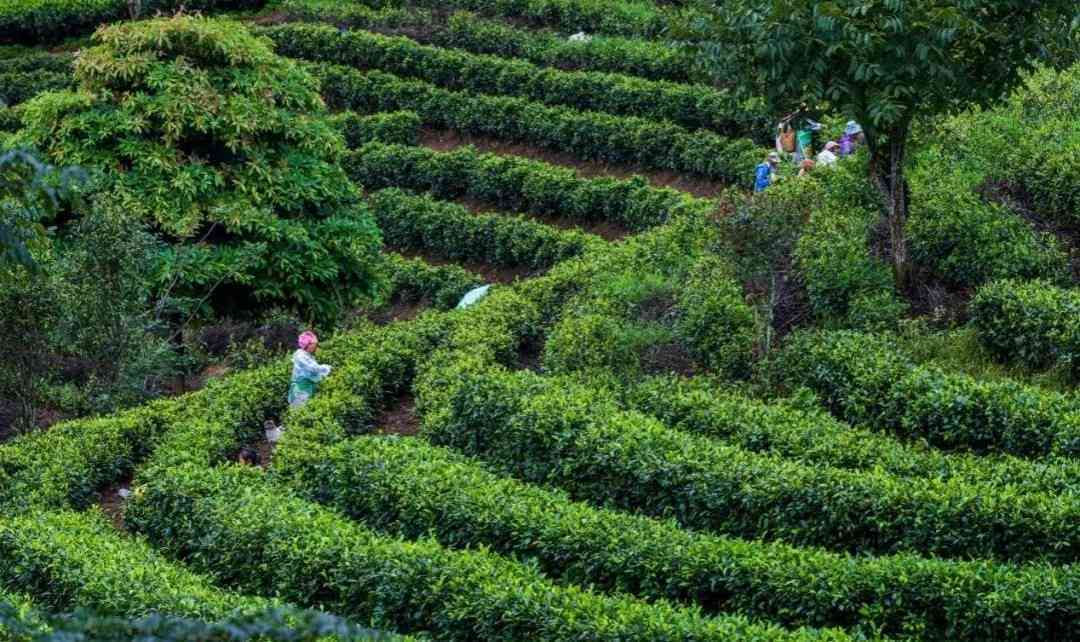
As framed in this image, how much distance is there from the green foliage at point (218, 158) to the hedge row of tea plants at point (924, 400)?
670 centimetres

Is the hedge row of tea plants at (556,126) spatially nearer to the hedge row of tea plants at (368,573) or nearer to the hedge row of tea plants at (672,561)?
the hedge row of tea plants at (672,561)

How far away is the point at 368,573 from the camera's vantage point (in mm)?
12523

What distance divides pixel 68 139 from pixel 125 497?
595 cm

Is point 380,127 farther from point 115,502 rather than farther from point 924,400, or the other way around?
point 924,400

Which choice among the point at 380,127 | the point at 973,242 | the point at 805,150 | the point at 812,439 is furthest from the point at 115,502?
the point at 380,127

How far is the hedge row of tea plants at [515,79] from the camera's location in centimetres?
2669

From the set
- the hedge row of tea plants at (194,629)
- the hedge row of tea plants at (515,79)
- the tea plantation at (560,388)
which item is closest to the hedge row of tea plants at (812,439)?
the tea plantation at (560,388)

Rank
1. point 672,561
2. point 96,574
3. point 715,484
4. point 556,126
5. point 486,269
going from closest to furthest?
point 672,561 < point 96,574 < point 715,484 < point 486,269 < point 556,126

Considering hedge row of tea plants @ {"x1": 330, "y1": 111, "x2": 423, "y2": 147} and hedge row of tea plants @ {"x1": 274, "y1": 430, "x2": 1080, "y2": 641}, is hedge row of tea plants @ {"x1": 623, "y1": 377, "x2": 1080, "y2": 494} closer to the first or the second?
hedge row of tea plants @ {"x1": 274, "y1": 430, "x2": 1080, "y2": 641}

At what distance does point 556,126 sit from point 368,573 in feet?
52.2

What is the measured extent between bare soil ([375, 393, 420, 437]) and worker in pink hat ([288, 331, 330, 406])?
0.73 meters

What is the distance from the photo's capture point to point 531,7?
3350 centimetres

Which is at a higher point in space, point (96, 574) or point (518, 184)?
point (96, 574)

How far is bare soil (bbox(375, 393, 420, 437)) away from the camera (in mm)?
16688
